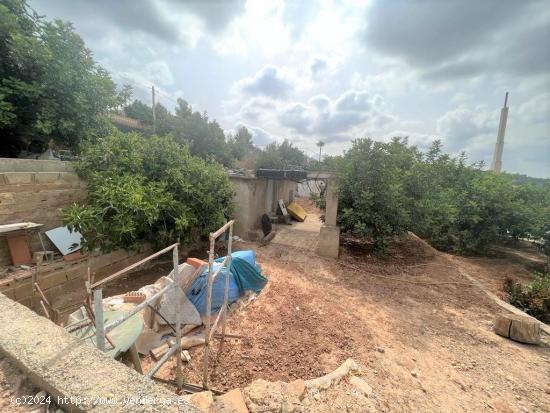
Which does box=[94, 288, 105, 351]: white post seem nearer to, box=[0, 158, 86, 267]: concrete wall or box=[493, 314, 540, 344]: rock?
box=[0, 158, 86, 267]: concrete wall

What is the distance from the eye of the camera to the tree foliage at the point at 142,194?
539 cm

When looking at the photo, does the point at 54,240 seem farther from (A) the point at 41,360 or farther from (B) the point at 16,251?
(A) the point at 41,360

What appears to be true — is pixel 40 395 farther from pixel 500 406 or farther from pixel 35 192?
pixel 35 192

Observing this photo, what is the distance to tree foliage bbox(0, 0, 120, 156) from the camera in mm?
5594

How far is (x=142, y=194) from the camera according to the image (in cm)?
560

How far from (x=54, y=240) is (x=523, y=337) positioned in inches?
392

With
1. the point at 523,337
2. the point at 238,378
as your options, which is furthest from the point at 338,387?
the point at 523,337

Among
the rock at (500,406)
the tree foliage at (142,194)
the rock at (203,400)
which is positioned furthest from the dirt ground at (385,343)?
the tree foliage at (142,194)

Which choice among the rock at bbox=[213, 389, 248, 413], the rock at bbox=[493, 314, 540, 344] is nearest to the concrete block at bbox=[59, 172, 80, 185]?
the rock at bbox=[213, 389, 248, 413]

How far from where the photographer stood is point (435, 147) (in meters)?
10.5

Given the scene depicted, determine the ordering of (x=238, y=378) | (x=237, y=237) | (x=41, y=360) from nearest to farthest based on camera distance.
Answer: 1. (x=41, y=360)
2. (x=238, y=378)
3. (x=237, y=237)

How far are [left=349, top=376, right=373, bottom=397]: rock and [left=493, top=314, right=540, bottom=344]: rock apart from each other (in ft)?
11.1

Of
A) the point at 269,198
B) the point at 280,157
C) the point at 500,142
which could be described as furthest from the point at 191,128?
the point at 500,142

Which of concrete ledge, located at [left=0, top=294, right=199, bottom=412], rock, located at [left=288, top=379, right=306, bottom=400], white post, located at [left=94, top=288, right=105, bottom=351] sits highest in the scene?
white post, located at [left=94, top=288, right=105, bottom=351]
